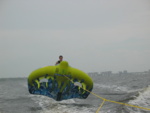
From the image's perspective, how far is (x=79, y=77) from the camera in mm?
7949

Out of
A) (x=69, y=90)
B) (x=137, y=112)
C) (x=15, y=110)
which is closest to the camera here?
(x=137, y=112)

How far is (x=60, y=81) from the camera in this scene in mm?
7957

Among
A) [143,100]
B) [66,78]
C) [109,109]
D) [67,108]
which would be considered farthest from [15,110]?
[143,100]

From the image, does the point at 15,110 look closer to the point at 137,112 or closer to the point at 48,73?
the point at 48,73

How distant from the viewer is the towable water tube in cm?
784

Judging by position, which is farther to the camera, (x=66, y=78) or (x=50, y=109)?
(x=50, y=109)

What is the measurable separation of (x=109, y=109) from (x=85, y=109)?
3.40 ft

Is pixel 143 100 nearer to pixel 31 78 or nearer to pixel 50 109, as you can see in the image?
pixel 50 109

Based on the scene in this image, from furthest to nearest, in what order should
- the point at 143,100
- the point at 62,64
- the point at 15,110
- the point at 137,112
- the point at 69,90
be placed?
the point at 143,100 → the point at 15,110 → the point at 69,90 → the point at 62,64 → the point at 137,112

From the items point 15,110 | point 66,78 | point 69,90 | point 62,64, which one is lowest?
point 15,110

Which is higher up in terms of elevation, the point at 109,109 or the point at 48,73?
the point at 48,73

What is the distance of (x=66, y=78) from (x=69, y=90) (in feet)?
2.07

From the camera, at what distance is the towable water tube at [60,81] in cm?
784

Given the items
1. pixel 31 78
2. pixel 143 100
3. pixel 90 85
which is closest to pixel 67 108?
pixel 90 85
